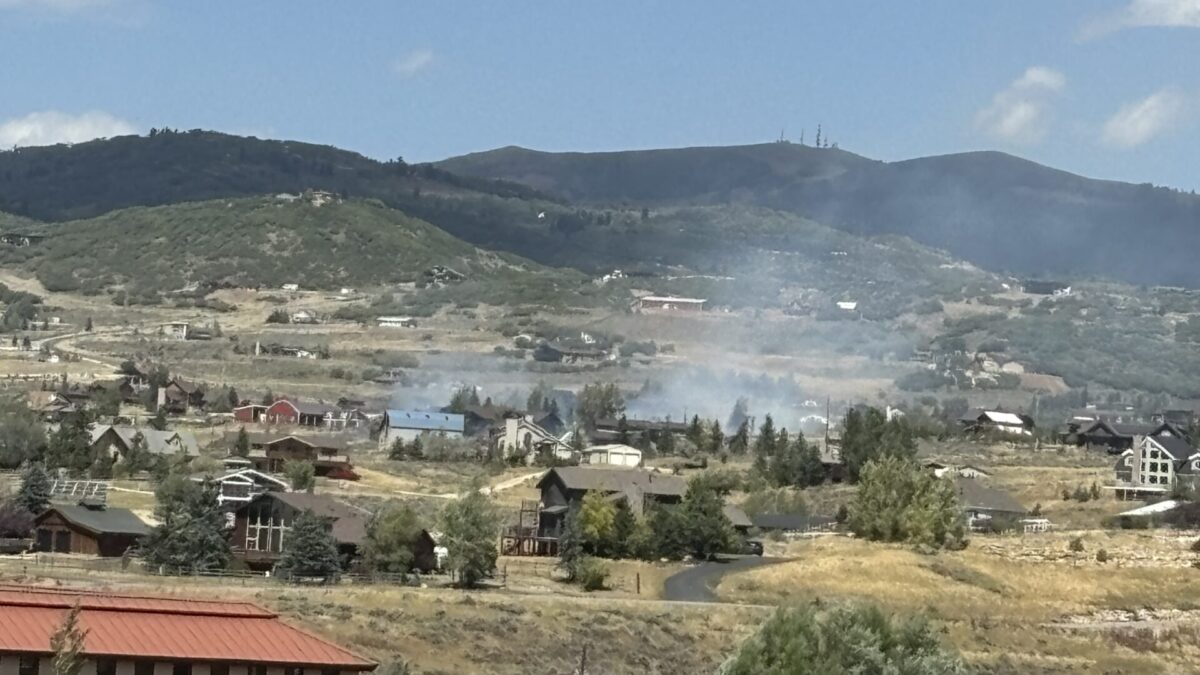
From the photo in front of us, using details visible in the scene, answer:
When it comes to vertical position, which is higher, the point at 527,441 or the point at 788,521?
the point at 527,441

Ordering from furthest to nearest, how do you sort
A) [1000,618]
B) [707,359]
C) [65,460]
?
1. [707,359]
2. [65,460]
3. [1000,618]

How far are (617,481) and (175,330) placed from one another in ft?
316

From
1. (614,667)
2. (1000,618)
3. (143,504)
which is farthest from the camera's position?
(143,504)

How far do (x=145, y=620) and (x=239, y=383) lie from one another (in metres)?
109

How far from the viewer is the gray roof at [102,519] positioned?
67.1 m

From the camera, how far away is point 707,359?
598 ft

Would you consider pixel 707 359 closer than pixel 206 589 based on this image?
No

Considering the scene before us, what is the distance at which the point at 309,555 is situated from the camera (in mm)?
63250

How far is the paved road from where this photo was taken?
65812 millimetres

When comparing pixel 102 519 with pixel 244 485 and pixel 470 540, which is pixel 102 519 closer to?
pixel 244 485

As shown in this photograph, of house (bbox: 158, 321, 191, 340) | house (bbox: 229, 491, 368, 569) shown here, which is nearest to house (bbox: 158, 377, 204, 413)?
house (bbox: 158, 321, 191, 340)

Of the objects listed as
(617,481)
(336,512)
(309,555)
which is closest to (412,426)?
(617,481)

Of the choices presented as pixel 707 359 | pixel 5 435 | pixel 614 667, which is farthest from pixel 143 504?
pixel 707 359

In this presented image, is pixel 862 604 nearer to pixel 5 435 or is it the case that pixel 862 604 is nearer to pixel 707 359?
pixel 5 435
